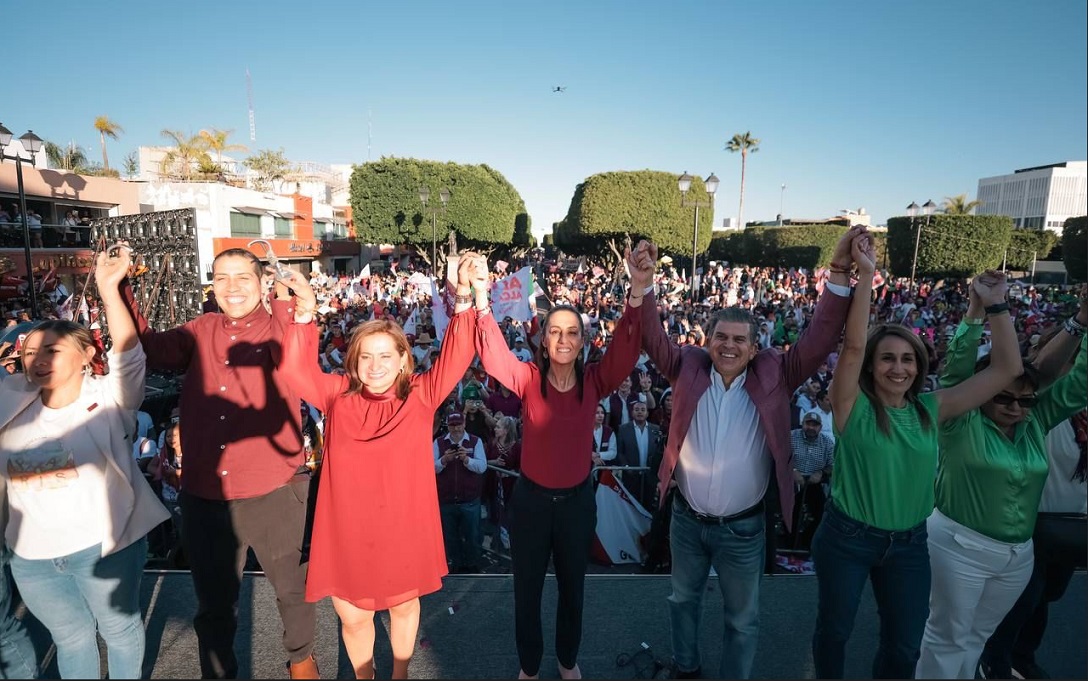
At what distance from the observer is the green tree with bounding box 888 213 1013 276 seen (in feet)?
98.1

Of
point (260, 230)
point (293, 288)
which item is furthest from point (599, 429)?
point (260, 230)

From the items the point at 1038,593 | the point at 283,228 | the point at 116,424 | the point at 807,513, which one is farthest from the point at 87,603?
the point at 283,228

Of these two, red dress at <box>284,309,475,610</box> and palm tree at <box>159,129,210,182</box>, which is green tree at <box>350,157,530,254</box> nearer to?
palm tree at <box>159,129,210,182</box>

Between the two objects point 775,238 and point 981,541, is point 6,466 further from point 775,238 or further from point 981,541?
point 775,238

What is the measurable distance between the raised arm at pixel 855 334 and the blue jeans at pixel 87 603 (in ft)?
9.69

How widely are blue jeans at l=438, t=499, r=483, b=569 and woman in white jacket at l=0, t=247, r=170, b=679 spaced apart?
96.3 inches

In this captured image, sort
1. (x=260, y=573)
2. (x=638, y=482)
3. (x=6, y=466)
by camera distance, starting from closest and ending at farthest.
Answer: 1. (x=6, y=466)
2. (x=260, y=573)
3. (x=638, y=482)

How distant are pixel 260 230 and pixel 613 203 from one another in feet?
66.8

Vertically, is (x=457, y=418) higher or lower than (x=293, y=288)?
lower

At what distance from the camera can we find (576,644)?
2.49 metres

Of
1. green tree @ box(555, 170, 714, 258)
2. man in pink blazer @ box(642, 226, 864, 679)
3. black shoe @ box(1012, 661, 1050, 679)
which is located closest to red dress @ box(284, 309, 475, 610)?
man in pink blazer @ box(642, 226, 864, 679)

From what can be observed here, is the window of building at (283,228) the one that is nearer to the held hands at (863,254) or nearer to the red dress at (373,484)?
the red dress at (373,484)

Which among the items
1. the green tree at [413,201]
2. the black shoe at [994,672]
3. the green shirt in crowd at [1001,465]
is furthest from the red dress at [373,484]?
the green tree at [413,201]

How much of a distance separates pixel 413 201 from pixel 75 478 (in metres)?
30.9
